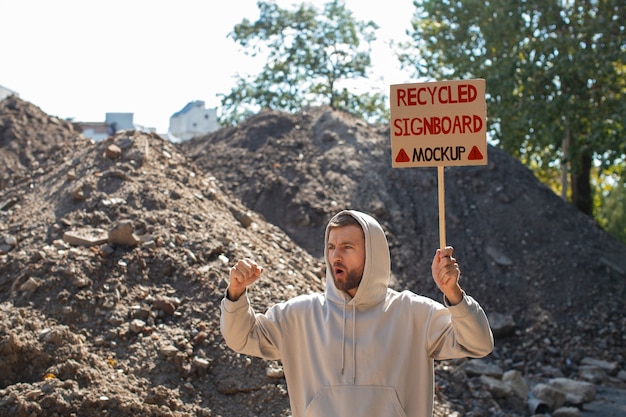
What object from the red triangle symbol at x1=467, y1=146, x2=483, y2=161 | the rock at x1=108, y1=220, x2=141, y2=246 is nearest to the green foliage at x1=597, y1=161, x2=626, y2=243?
the rock at x1=108, y1=220, x2=141, y2=246

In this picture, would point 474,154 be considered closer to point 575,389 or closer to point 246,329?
point 246,329

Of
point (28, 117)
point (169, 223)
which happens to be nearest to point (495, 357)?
point (169, 223)

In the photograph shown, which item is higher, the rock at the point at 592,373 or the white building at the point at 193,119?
the white building at the point at 193,119

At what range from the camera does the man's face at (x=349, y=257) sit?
4.16m

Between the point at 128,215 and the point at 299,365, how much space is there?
207 inches

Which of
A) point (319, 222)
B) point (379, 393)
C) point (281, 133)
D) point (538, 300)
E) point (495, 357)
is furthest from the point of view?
point (281, 133)

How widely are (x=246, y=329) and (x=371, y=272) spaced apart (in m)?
0.68

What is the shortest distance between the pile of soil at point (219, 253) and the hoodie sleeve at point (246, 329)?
7.99 feet

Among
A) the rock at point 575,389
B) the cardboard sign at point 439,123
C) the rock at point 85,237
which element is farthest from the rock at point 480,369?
the cardboard sign at point 439,123

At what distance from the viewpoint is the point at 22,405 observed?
5.99 m

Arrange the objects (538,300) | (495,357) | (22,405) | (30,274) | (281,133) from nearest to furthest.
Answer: (22,405) → (30,274) → (495,357) → (538,300) → (281,133)

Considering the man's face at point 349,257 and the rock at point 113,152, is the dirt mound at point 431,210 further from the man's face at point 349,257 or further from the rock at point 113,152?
the man's face at point 349,257

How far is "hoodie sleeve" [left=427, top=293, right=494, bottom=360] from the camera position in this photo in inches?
150

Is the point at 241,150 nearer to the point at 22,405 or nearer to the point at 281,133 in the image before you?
the point at 281,133
